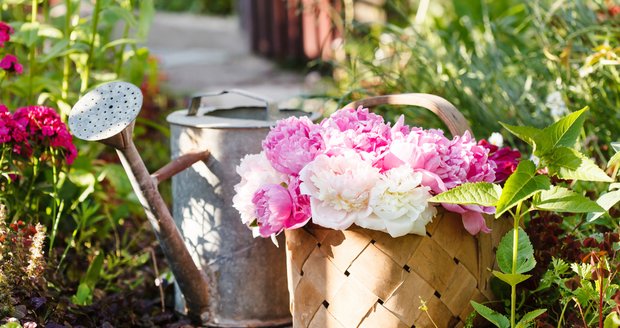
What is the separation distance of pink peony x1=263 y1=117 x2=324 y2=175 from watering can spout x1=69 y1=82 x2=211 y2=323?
0.30 meters

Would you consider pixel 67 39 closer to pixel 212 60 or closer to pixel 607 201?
pixel 607 201

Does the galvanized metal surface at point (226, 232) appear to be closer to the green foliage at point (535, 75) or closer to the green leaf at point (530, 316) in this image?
the green foliage at point (535, 75)

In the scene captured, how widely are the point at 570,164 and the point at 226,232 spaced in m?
0.89

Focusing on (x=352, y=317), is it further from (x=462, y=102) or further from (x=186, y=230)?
(x=462, y=102)

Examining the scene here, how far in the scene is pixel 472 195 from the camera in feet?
4.78

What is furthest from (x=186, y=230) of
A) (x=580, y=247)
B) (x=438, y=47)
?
(x=438, y=47)

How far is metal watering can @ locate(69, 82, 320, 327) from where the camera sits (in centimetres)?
199

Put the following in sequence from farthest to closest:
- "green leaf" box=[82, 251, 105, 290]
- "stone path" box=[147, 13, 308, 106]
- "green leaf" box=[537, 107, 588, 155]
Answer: "stone path" box=[147, 13, 308, 106]
"green leaf" box=[82, 251, 105, 290]
"green leaf" box=[537, 107, 588, 155]

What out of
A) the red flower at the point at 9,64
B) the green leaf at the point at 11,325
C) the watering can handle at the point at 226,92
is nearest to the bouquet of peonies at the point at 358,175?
the watering can handle at the point at 226,92

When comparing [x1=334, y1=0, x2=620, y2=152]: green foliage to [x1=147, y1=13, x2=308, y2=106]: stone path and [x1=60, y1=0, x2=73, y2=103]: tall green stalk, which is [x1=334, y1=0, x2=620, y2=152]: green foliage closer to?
[x1=60, y1=0, x2=73, y2=103]: tall green stalk

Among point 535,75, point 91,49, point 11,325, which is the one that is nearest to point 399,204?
point 11,325

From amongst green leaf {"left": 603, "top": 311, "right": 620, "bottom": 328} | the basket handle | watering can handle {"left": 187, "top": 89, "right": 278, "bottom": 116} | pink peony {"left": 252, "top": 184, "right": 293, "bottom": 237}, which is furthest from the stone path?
green leaf {"left": 603, "top": 311, "right": 620, "bottom": 328}

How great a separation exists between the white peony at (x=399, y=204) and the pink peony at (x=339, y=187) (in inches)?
0.7

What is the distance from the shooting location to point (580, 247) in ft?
5.83
